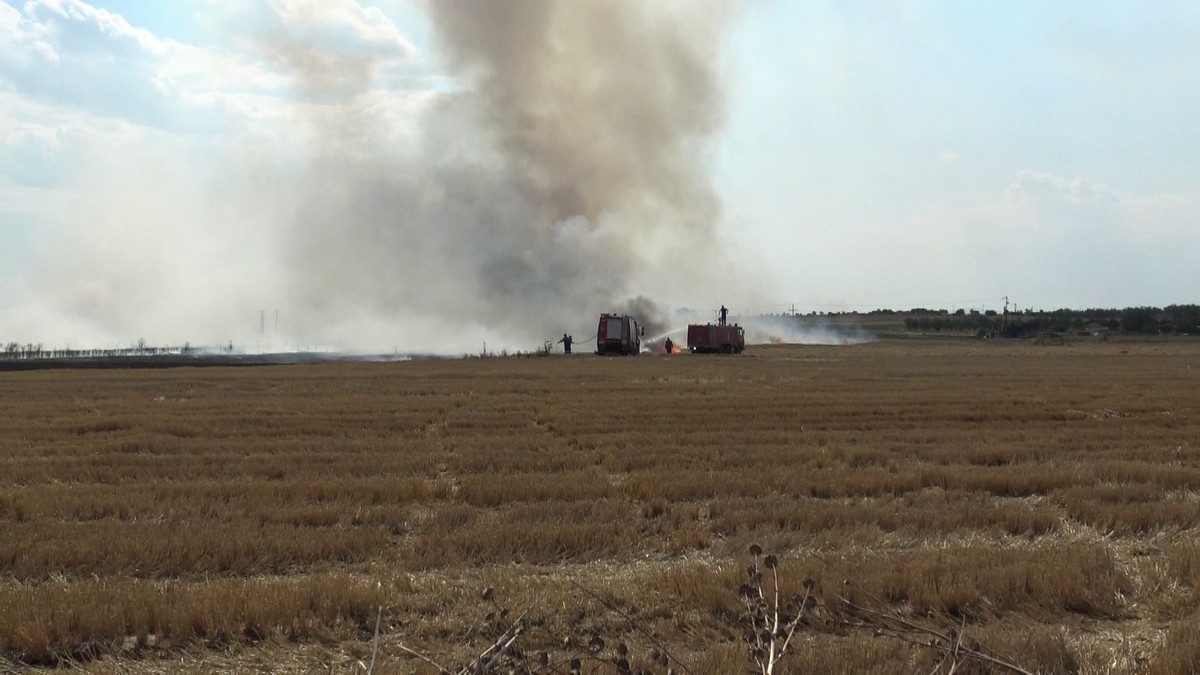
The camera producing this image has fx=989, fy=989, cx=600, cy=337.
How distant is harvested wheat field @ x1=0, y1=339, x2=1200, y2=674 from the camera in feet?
22.0

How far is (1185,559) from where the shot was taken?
342 inches

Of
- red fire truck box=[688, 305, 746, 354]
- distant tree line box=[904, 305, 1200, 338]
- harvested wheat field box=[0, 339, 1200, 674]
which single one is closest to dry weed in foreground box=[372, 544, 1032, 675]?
harvested wheat field box=[0, 339, 1200, 674]

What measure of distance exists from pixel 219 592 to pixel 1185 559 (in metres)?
8.16

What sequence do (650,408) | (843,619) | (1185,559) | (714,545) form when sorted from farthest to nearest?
1. (650,408)
2. (714,545)
3. (1185,559)
4. (843,619)

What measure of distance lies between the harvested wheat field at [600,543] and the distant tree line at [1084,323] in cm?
12111

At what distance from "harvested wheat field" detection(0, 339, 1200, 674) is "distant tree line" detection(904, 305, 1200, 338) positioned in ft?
397

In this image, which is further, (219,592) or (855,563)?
(855,563)

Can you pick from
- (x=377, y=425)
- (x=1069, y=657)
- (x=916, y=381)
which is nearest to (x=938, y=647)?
(x=1069, y=657)

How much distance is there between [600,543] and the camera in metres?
9.91

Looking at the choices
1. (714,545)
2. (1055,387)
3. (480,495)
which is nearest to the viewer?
(714,545)

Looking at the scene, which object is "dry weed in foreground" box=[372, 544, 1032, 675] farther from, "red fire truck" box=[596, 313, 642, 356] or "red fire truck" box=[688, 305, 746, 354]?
"red fire truck" box=[688, 305, 746, 354]

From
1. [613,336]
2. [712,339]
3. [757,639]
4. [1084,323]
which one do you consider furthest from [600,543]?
[1084,323]

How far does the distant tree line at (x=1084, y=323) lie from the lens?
132738mm

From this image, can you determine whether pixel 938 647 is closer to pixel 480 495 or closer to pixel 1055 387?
pixel 480 495
